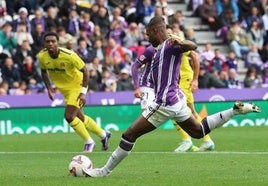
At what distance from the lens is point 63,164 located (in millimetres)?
15234

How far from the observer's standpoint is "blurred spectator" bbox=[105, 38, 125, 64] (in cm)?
3075

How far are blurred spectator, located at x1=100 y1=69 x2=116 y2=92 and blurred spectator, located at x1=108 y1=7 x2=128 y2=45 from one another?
2.54 metres

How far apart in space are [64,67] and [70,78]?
0.39m

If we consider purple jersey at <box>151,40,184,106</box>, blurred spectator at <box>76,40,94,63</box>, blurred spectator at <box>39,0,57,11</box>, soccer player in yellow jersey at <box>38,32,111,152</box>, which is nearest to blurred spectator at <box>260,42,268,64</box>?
blurred spectator at <box>76,40,94,63</box>

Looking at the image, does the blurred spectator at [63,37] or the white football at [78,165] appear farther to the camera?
the blurred spectator at [63,37]

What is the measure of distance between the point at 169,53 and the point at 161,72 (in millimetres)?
293

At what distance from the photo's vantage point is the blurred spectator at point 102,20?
31.9 meters

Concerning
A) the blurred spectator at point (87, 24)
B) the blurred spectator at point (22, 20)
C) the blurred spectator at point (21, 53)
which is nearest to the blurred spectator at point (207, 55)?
the blurred spectator at point (87, 24)

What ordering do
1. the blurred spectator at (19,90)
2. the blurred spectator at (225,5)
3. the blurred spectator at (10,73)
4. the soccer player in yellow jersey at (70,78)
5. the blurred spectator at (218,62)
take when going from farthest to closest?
the blurred spectator at (225,5), the blurred spectator at (218,62), the blurred spectator at (10,73), the blurred spectator at (19,90), the soccer player in yellow jersey at (70,78)

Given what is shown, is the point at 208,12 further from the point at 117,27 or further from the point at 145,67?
the point at 145,67

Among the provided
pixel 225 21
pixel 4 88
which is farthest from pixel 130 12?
pixel 4 88

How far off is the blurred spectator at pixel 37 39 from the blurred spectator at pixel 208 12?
293 inches

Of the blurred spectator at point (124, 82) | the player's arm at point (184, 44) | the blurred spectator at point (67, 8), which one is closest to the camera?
the player's arm at point (184, 44)

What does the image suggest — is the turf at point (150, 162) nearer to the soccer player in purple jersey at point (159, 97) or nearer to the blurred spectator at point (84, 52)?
the soccer player in purple jersey at point (159, 97)
